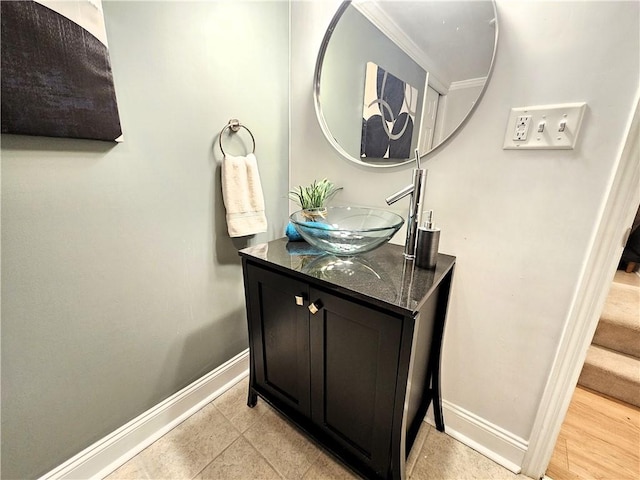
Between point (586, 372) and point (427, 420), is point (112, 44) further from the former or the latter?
point (586, 372)

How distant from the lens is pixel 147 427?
1.06 meters

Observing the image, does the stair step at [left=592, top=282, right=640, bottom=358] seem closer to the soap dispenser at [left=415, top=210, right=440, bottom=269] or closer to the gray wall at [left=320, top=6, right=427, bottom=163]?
the soap dispenser at [left=415, top=210, right=440, bottom=269]

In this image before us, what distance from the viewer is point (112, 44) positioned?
76 centimetres

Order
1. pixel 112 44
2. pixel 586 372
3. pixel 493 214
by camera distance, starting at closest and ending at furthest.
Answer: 1. pixel 112 44
2. pixel 493 214
3. pixel 586 372

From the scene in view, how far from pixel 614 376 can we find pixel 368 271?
149cm

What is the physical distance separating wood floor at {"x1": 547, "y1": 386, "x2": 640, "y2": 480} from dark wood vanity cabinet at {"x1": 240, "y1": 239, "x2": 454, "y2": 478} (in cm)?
48

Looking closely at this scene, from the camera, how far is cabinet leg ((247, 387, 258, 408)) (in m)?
1.20

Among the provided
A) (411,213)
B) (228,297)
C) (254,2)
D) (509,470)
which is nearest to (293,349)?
(228,297)

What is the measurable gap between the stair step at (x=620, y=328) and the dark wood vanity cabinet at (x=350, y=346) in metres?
1.14

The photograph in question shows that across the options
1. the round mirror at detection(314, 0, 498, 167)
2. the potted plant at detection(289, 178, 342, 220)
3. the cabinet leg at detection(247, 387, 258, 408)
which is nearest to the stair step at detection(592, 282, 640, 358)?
the round mirror at detection(314, 0, 498, 167)

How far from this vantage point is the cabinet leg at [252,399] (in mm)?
1202

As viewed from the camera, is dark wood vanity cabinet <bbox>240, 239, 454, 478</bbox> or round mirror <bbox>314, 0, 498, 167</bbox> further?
round mirror <bbox>314, 0, 498, 167</bbox>

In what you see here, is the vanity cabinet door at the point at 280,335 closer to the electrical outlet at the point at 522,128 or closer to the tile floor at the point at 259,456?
the tile floor at the point at 259,456

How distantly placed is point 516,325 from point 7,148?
1.52 metres
